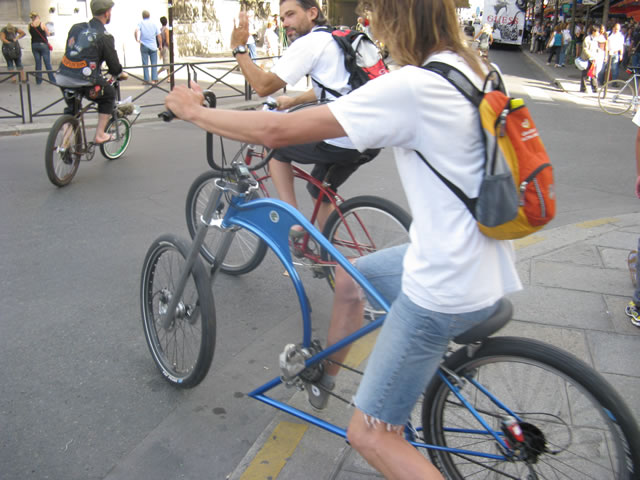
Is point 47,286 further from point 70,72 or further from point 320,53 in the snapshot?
point 70,72

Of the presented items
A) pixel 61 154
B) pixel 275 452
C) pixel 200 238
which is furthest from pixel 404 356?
pixel 61 154

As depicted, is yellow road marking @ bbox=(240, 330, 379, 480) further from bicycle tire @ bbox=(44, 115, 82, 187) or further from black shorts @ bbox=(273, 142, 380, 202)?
bicycle tire @ bbox=(44, 115, 82, 187)

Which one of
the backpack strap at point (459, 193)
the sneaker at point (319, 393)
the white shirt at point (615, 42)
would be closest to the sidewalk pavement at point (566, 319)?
the sneaker at point (319, 393)

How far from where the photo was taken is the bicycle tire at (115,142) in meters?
7.98

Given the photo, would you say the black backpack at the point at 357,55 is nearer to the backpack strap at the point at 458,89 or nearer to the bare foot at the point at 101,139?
the backpack strap at the point at 458,89

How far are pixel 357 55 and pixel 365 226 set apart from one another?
107 centimetres

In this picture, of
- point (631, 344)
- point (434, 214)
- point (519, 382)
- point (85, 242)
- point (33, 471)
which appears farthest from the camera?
point (85, 242)

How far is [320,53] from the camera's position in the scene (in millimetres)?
3975

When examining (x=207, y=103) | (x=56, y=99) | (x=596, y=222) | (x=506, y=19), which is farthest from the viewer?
(x=506, y=19)

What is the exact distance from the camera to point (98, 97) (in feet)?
24.0

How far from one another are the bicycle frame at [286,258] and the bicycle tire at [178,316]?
0.07 meters

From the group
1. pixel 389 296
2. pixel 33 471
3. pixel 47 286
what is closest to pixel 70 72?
pixel 47 286

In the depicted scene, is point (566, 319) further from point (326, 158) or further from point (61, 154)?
point (61, 154)

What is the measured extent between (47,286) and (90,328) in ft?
2.55
